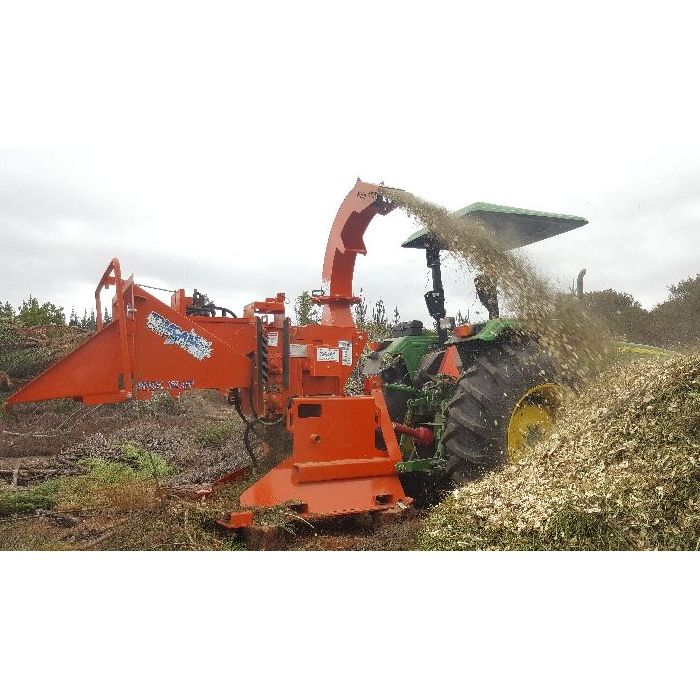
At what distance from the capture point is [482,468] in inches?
155

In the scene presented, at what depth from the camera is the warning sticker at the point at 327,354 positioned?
4465 mm

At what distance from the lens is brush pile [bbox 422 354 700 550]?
2709mm

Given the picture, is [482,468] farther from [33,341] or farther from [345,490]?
[33,341]

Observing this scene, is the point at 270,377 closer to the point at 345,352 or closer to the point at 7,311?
the point at 345,352

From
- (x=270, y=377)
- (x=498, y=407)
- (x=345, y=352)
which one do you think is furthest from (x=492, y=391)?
(x=270, y=377)

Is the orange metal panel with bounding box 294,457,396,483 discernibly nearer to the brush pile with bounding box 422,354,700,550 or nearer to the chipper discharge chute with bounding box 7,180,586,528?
the chipper discharge chute with bounding box 7,180,586,528

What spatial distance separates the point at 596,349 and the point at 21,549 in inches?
132

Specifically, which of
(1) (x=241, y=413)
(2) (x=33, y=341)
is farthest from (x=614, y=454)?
(2) (x=33, y=341)

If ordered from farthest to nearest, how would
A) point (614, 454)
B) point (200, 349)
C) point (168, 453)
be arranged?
1. point (168, 453)
2. point (200, 349)
3. point (614, 454)

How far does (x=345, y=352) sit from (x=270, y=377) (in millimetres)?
630

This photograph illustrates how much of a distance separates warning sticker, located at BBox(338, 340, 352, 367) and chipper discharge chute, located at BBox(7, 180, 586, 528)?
0.03ft

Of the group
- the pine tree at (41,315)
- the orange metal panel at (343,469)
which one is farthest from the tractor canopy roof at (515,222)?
the pine tree at (41,315)

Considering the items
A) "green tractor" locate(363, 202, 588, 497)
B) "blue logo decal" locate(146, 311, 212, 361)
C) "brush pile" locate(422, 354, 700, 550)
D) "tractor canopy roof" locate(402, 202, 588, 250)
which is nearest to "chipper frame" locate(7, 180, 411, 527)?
"blue logo decal" locate(146, 311, 212, 361)

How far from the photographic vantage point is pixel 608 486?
9.35ft
